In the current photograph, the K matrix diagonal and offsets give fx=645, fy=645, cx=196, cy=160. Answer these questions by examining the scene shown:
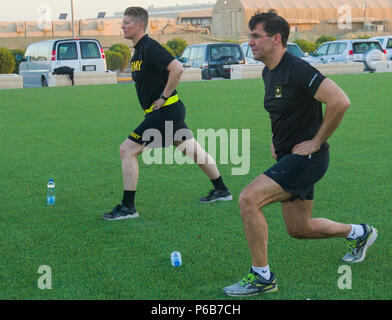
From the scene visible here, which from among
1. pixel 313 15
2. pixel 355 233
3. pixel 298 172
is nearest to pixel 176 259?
pixel 298 172

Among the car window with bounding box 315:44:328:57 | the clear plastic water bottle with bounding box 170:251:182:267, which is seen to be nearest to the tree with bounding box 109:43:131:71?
the car window with bounding box 315:44:328:57

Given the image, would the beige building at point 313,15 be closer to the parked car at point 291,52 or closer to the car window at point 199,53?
the parked car at point 291,52

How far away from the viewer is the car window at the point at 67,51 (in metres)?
22.5

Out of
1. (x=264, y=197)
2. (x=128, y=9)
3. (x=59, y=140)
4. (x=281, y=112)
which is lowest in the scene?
(x=59, y=140)

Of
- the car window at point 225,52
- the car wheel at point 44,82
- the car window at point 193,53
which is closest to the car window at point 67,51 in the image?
the car wheel at point 44,82

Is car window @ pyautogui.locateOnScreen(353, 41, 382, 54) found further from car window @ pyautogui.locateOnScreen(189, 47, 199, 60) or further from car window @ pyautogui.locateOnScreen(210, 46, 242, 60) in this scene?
car window @ pyautogui.locateOnScreen(189, 47, 199, 60)

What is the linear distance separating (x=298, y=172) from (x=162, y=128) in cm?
241

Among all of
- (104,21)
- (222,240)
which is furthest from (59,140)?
(104,21)

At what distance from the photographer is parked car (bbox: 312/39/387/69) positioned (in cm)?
2811

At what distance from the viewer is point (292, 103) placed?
13.8 feet

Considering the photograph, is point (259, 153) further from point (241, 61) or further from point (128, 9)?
point (241, 61)

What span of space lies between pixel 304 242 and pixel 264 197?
136cm
